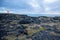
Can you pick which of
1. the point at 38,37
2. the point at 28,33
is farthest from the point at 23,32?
the point at 38,37

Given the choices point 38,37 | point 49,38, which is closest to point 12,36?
point 38,37

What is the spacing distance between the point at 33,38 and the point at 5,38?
7.41 feet

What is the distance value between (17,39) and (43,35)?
204cm

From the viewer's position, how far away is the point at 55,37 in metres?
9.27

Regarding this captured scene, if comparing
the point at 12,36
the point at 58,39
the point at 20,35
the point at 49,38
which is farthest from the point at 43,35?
the point at 12,36

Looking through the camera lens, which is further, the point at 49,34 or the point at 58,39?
the point at 49,34

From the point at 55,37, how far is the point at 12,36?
3.45 metres

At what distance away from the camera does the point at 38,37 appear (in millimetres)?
8953

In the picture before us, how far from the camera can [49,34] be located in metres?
9.70

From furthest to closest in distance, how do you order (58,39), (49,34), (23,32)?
1. (23,32)
2. (49,34)
3. (58,39)

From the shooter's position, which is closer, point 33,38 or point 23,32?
point 33,38

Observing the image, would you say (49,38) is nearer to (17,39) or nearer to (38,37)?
(38,37)

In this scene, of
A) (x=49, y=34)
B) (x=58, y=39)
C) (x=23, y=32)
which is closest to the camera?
(x=58, y=39)

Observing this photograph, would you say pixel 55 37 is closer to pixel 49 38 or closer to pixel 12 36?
pixel 49 38
